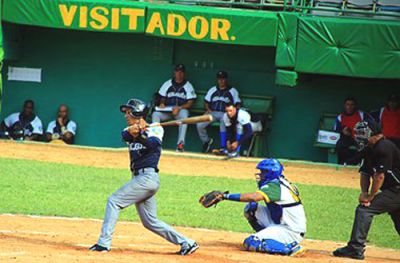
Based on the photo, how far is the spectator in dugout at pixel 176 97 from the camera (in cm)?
1881

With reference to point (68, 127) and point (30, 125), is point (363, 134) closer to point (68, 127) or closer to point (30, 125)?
point (68, 127)

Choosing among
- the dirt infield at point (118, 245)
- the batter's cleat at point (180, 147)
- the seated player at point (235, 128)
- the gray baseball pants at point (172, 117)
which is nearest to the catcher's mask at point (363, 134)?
the dirt infield at point (118, 245)

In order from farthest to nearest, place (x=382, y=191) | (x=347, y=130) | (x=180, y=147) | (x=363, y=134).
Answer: (x=180, y=147), (x=347, y=130), (x=382, y=191), (x=363, y=134)

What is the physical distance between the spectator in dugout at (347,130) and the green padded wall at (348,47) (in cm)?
78

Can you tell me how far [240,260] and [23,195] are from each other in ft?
17.1

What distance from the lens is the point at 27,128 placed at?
19.6 m

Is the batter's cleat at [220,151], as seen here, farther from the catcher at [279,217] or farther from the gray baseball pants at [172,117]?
the catcher at [279,217]

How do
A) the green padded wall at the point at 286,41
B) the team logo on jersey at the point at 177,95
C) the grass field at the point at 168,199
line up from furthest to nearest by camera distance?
the team logo on jersey at the point at 177,95
the green padded wall at the point at 286,41
the grass field at the point at 168,199

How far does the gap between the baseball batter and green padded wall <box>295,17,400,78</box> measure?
8.26 meters

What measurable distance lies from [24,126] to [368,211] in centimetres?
1056

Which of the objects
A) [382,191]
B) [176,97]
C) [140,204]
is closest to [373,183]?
[382,191]

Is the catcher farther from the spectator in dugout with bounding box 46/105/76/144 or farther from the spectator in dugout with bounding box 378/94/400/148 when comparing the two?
the spectator in dugout with bounding box 46/105/76/144

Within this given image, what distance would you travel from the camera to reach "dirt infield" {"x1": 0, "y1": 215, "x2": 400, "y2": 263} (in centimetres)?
952

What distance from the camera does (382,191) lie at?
10.7m
